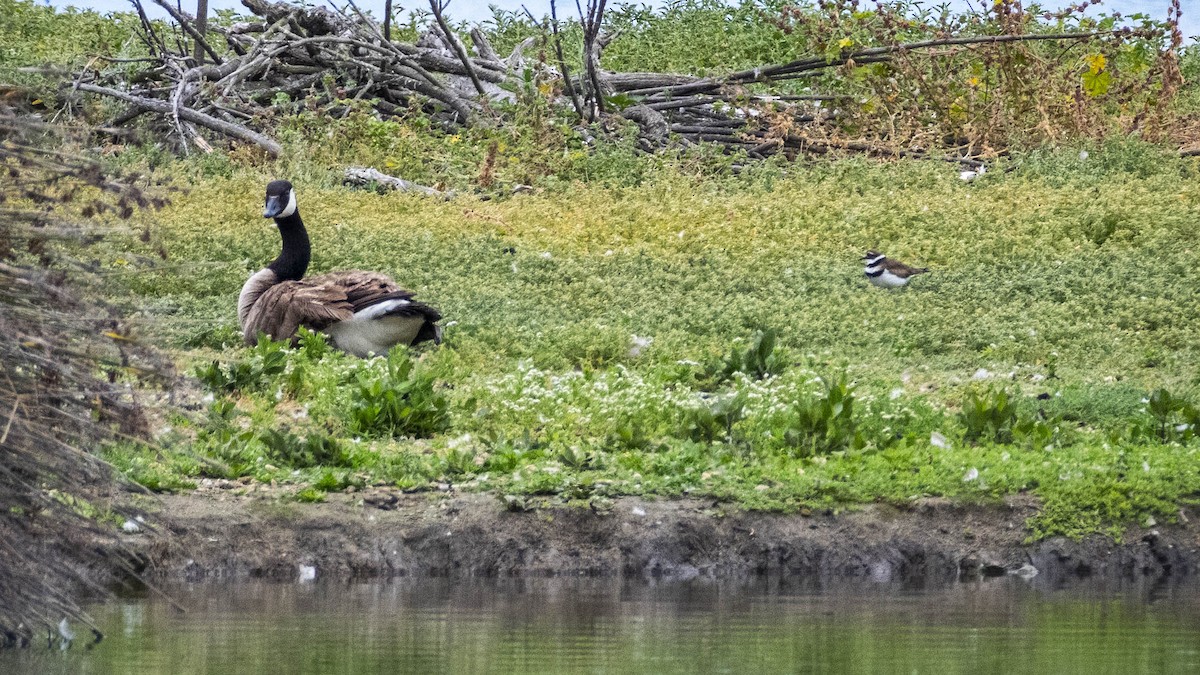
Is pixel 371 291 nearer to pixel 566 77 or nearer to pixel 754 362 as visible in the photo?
pixel 754 362

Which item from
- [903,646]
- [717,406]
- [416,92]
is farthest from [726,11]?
[903,646]

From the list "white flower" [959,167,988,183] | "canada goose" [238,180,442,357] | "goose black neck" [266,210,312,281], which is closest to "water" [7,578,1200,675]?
"canada goose" [238,180,442,357]

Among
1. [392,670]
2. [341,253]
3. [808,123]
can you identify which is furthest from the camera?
[808,123]

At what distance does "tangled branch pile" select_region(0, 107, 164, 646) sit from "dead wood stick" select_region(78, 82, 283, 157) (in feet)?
45.8

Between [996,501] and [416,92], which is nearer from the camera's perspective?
[996,501]

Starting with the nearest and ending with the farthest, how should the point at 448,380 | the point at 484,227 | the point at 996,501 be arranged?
the point at 996,501
the point at 448,380
the point at 484,227

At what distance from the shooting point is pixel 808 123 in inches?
805

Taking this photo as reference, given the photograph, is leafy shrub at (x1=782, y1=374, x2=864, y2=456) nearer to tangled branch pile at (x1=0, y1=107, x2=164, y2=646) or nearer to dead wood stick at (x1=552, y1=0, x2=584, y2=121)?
tangled branch pile at (x1=0, y1=107, x2=164, y2=646)

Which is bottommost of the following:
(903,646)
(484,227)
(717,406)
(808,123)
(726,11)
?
(903,646)

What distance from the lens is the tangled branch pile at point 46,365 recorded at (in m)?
5.35

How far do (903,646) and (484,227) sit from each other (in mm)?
10296

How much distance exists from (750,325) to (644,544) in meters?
4.43

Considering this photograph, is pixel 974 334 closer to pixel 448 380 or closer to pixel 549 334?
Result: pixel 549 334

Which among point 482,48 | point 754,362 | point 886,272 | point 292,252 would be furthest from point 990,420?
point 482,48
